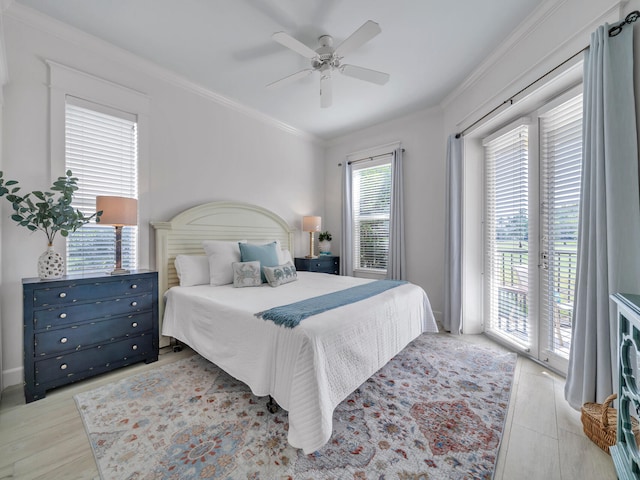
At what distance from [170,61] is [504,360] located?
14.4ft

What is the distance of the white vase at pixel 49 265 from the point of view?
197 centimetres

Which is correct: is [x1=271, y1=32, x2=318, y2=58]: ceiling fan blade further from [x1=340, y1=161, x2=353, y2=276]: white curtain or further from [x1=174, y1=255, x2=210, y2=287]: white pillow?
[x1=340, y1=161, x2=353, y2=276]: white curtain

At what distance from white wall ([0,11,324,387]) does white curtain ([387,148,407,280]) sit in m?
1.46

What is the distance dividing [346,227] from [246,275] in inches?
89.2

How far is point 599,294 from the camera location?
156 centimetres

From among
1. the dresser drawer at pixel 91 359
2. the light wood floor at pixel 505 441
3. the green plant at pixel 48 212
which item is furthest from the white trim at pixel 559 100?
the dresser drawer at pixel 91 359

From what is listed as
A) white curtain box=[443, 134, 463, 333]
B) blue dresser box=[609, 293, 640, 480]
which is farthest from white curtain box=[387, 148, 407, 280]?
blue dresser box=[609, 293, 640, 480]

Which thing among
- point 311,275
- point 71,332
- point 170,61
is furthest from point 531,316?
point 170,61

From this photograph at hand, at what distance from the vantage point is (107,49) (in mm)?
2475

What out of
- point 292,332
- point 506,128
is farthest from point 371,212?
point 292,332

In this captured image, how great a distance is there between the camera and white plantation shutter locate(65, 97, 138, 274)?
2.35 metres

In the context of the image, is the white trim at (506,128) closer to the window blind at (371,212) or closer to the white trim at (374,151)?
the white trim at (374,151)

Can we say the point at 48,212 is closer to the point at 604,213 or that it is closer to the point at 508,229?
the point at 604,213

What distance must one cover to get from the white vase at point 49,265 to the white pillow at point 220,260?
1149 mm
